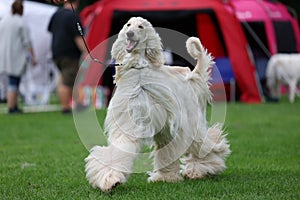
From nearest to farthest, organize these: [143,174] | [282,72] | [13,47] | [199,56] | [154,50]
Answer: [154,50] < [199,56] < [143,174] < [13,47] < [282,72]

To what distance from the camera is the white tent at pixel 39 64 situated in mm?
16422

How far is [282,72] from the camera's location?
16219 mm

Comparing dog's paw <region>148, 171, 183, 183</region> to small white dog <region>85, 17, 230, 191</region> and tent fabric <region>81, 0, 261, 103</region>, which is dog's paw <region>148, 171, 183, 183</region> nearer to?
small white dog <region>85, 17, 230, 191</region>

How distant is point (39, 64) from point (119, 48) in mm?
12122

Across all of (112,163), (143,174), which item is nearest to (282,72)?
(143,174)

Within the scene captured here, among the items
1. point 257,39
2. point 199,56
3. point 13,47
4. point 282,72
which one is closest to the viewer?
point 199,56

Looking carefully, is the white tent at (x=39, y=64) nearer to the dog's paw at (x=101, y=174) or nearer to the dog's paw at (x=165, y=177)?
the dog's paw at (x=165, y=177)

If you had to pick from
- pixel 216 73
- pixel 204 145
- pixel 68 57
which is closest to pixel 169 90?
pixel 204 145

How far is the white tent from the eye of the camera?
1642 centimetres

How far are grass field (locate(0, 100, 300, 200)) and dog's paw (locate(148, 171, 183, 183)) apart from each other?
0.08 m

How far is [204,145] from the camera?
216 inches

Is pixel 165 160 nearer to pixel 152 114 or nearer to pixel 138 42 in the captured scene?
pixel 152 114

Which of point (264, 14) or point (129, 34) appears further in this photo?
point (264, 14)

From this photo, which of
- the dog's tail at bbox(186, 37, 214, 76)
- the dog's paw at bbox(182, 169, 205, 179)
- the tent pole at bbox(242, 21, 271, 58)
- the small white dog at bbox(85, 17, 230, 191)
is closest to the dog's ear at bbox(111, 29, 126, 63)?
the small white dog at bbox(85, 17, 230, 191)
